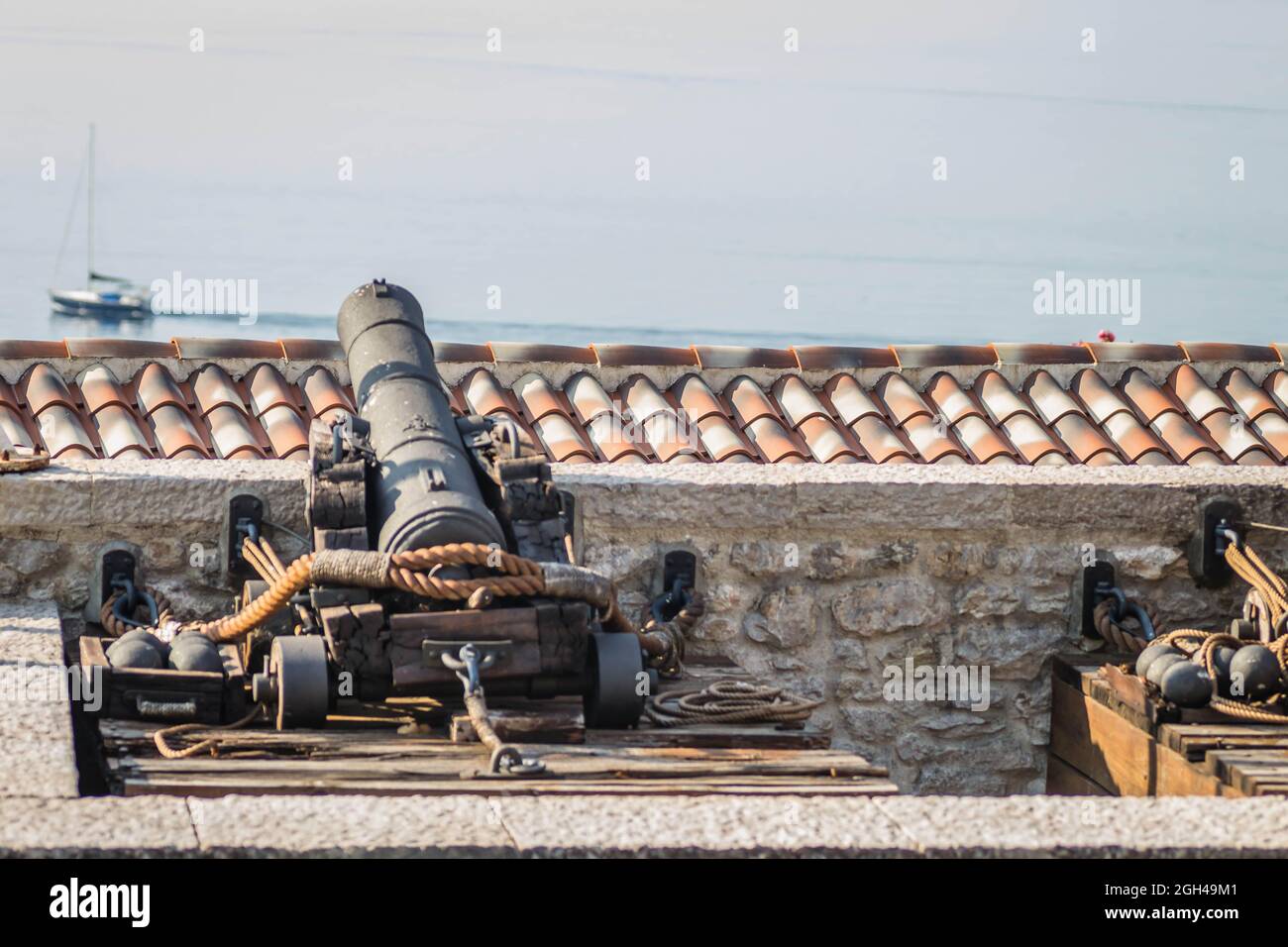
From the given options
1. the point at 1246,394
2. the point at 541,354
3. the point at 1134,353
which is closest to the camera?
the point at 541,354

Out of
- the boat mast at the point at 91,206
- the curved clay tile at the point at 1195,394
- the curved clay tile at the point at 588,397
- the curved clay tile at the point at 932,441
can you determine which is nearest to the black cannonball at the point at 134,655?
the curved clay tile at the point at 588,397

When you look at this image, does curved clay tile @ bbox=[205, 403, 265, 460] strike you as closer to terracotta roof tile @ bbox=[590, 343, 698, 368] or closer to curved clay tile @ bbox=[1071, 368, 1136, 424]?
terracotta roof tile @ bbox=[590, 343, 698, 368]

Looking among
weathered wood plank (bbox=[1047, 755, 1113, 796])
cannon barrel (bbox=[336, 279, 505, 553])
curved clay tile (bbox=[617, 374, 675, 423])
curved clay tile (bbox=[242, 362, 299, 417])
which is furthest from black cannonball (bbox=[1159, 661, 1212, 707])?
curved clay tile (bbox=[242, 362, 299, 417])

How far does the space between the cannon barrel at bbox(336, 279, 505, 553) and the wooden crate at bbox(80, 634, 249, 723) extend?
18.3 inches

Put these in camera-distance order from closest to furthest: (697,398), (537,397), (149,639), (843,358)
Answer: (149,639) < (537,397) < (697,398) < (843,358)

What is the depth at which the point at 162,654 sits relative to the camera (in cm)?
426

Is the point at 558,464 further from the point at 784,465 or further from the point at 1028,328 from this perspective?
the point at 1028,328

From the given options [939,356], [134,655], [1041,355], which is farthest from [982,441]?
[134,655]

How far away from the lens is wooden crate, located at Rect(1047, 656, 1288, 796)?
423 centimetres

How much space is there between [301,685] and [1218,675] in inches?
88.1

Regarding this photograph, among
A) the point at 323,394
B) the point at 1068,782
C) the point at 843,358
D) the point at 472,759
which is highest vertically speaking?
the point at 843,358

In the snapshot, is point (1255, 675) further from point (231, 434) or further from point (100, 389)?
point (100, 389)

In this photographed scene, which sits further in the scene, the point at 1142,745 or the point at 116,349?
the point at 116,349

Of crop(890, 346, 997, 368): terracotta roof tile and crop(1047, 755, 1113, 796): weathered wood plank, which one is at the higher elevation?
crop(890, 346, 997, 368): terracotta roof tile
